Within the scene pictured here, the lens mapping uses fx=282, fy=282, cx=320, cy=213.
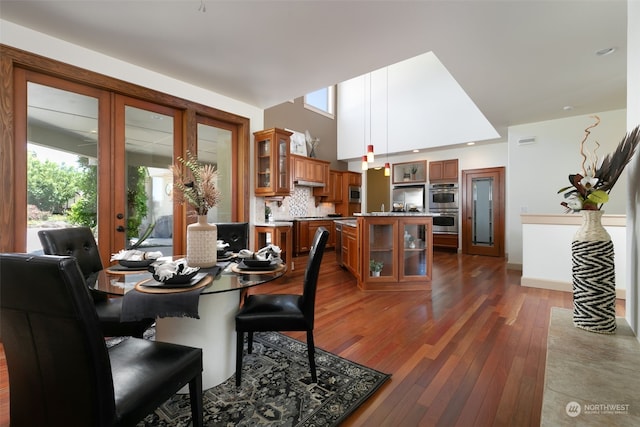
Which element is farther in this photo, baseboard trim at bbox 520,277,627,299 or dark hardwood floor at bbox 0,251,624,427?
baseboard trim at bbox 520,277,627,299

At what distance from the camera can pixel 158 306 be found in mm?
1342

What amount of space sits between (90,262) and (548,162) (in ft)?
Answer: 21.3

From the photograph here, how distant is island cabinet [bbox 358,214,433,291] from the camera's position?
12.7 feet

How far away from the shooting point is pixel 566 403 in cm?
87

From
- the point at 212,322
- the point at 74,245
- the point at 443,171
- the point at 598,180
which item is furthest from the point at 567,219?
the point at 74,245

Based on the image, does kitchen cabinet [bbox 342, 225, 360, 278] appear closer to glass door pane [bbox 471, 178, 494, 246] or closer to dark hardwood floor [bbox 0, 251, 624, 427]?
dark hardwood floor [bbox 0, 251, 624, 427]

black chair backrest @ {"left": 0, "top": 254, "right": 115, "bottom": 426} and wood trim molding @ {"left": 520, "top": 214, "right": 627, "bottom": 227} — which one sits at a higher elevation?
wood trim molding @ {"left": 520, "top": 214, "right": 627, "bottom": 227}

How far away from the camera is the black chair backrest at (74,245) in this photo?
1.86m

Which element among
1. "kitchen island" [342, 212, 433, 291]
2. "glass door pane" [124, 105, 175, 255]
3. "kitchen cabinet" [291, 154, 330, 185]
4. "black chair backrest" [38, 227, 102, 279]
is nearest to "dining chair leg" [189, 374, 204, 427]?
"black chair backrest" [38, 227, 102, 279]

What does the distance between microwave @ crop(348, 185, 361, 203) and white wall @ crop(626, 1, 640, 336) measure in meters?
6.95

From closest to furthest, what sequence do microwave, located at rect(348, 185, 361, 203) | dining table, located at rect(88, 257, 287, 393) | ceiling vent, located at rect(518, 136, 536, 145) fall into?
dining table, located at rect(88, 257, 287, 393), ceiling vent, located at rect(518, 136, 536, 145), microwave, located at rect(348, 185, 361, 203)

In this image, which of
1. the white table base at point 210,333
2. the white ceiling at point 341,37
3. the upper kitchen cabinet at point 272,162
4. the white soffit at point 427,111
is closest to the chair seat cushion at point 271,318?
the white table base at point 210,333

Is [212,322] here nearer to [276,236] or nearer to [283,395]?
[283,395]

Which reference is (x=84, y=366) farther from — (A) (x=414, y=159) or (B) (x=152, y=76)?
(A) (x=414, y=159)
